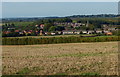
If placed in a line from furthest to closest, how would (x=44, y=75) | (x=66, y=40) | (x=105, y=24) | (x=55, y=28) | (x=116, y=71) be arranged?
(x=105, y=24)
(x=55, y=28)
(x=66, y=40)
(x=116, y=71)
(x=44, y=75)

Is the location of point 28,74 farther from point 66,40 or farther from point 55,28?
point 55,28

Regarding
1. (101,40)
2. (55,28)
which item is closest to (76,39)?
(101,40)

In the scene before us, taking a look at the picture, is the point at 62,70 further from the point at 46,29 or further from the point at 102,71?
the point at 46,29

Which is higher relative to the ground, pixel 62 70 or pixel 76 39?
pixel 62 70

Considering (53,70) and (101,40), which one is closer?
(53,70)

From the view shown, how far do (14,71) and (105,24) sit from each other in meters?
136

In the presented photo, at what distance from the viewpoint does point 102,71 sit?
40.4 ft

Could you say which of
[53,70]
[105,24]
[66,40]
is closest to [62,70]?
[53,70]

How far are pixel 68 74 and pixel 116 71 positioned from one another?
98.4 inches

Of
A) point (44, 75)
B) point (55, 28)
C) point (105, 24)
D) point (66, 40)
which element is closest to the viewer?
point (44, 75)

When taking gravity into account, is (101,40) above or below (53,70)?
below

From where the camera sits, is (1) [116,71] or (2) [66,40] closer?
(1) [116,71]

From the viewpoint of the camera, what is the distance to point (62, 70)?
12609mm

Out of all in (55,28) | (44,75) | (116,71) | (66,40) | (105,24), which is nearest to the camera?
(44,75)
